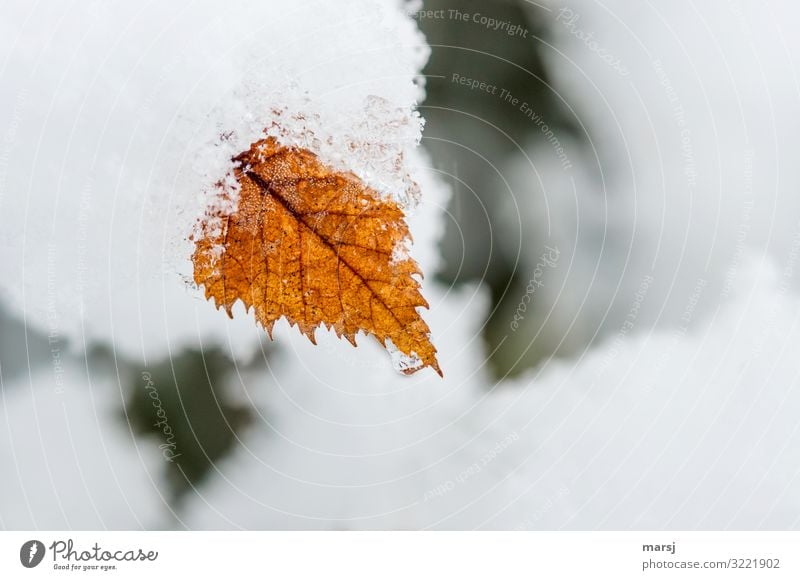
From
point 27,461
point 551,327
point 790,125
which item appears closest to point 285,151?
point 551,327

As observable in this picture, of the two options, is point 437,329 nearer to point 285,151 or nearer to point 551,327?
point 551,327

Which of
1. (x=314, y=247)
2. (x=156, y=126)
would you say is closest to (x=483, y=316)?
(x=314, y=247)

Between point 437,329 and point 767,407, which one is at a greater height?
point 437,329

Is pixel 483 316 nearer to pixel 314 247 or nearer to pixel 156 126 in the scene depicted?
pixel 314 247
